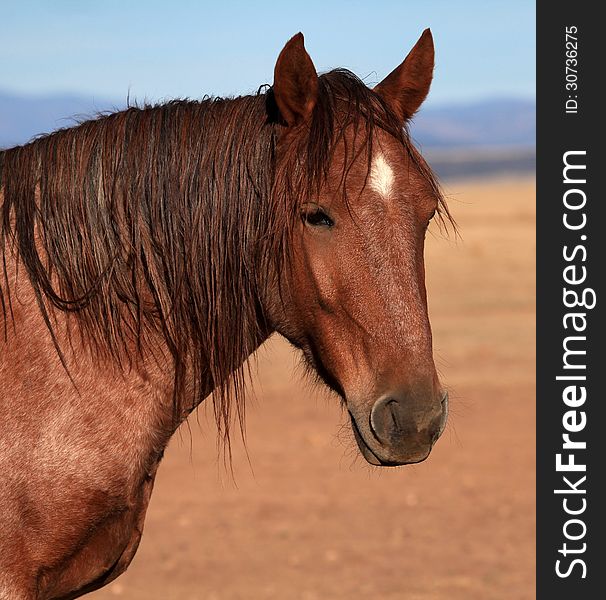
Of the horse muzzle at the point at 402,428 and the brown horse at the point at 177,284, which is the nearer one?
the horse muzzle at the point at 402,428

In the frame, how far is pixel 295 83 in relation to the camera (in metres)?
3.24

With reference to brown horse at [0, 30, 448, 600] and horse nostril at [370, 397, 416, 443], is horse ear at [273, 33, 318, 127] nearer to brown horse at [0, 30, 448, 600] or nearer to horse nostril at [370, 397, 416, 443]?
brown horse at [0, 30, 448, 600]

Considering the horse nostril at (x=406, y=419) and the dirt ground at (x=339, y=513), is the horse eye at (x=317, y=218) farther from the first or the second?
the dirt ground at (x=339, y=513)

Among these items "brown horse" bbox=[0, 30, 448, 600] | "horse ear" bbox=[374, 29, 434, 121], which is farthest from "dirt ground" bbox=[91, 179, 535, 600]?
"horse ear" bbox=[374, 29, 434, 121]

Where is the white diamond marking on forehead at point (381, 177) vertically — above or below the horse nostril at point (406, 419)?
above

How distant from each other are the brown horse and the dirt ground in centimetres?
208

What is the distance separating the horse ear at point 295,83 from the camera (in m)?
3.17

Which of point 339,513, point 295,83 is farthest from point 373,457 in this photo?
point 339,513

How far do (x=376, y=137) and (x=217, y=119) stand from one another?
1.84 feet

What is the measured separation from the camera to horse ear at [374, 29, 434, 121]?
3.56 metres

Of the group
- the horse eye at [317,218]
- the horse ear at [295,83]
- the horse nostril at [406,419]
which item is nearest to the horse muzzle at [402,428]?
the horse nostril at [406,419]

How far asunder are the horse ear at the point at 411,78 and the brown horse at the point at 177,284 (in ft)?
0.34

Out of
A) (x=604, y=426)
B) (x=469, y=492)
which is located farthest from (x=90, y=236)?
(x=469, y=492)

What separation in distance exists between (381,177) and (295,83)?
43 cm
